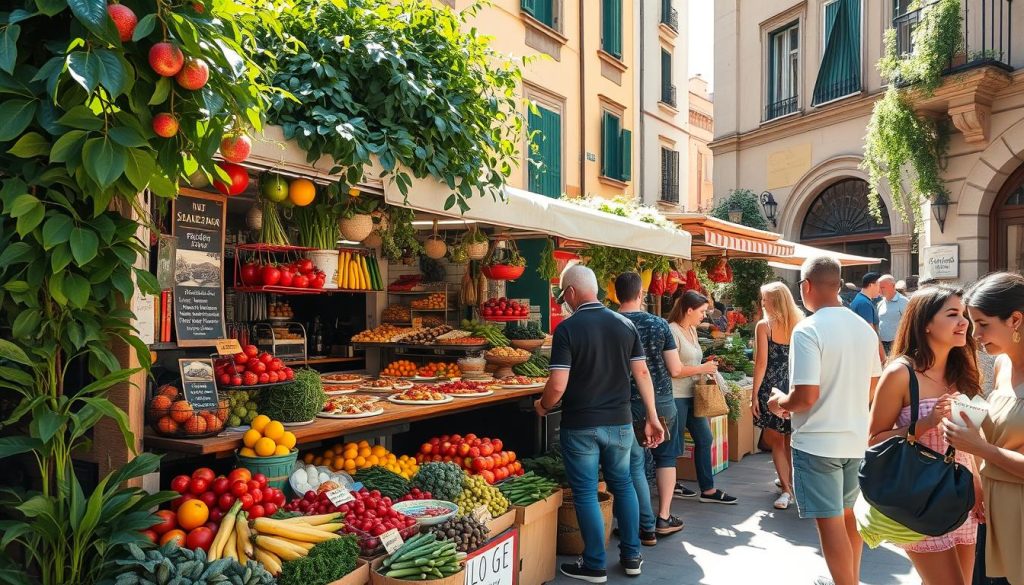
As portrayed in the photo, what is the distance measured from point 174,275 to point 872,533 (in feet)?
12.1

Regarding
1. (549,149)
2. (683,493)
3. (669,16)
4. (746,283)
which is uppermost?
(669,16)

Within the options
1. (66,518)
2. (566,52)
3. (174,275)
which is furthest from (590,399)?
(566,52)

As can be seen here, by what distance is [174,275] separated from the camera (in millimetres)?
3891

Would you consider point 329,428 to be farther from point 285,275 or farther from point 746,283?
point 746,283

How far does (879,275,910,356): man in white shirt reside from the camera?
9844mm

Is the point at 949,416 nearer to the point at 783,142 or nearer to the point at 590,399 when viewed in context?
the point at 590,399

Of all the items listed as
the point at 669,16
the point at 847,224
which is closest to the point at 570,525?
the point at 847,224

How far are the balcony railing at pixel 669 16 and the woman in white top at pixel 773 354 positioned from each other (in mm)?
12519

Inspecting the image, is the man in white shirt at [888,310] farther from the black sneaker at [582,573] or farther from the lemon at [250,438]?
the lemon at [250,438]

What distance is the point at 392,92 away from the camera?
13.9 feet

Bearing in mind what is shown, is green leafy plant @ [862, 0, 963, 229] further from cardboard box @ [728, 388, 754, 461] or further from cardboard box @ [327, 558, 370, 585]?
cardboard box @ [327, 558, 370, 585]

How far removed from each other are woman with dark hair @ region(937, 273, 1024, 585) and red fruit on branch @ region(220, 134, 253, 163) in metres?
3.17

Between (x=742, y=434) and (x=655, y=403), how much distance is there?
11.0 feet

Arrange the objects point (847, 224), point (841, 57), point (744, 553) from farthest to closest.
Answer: point (847, 224) → point (841, 57) → point (744, 553)
